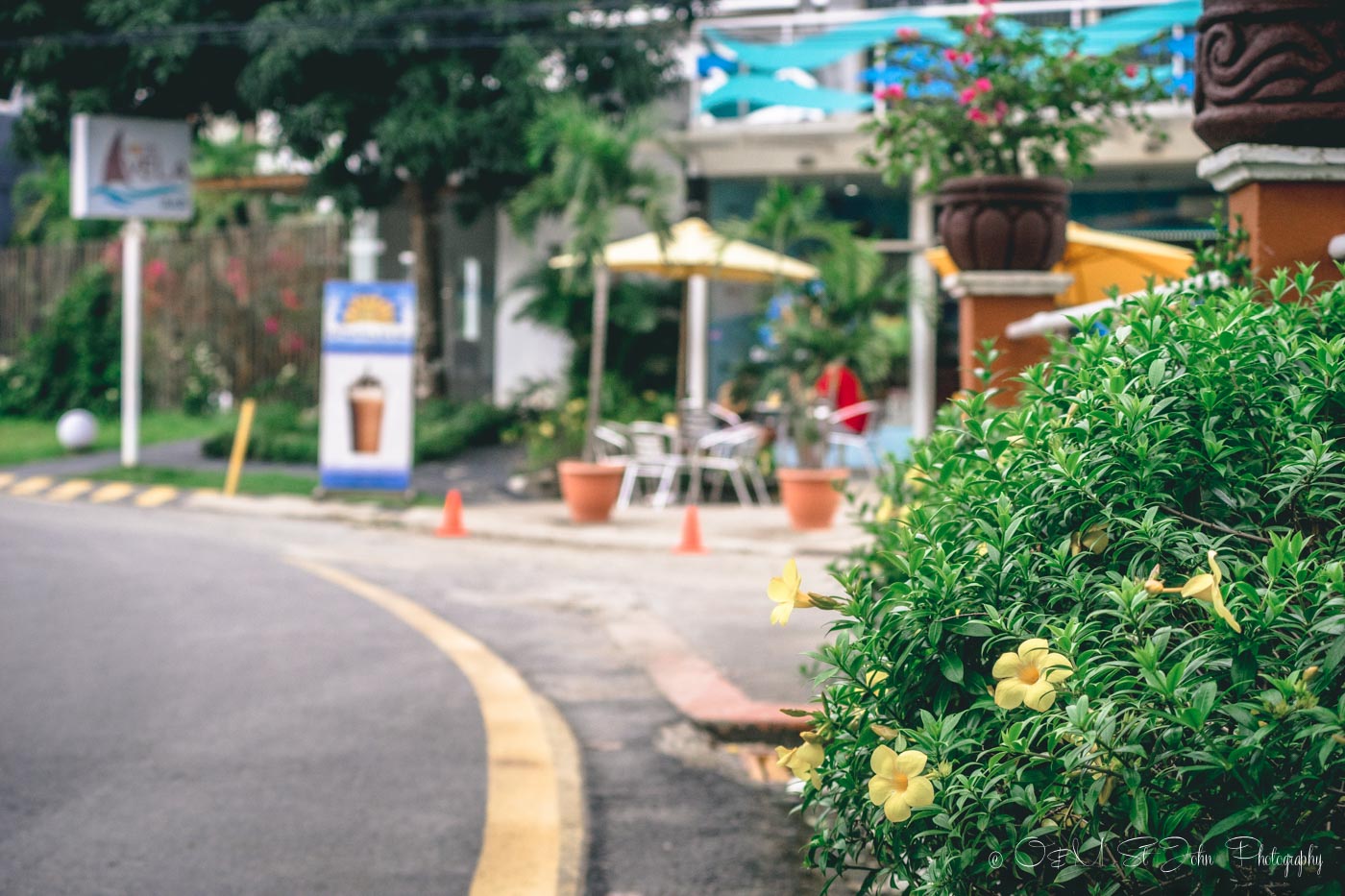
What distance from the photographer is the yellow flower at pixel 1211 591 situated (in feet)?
6.34

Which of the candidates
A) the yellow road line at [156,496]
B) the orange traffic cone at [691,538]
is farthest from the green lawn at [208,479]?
the orange traffic cone at [691,538]

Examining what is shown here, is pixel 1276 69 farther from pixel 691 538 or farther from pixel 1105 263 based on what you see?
pixel 691 538

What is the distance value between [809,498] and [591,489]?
197cm

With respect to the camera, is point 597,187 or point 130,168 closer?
point 597,187

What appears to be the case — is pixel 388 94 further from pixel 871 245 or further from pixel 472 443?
pixel 871 245

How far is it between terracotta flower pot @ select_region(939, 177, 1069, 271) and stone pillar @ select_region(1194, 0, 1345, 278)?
2456 mm

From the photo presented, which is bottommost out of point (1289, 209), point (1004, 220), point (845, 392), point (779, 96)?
point (845, 392)

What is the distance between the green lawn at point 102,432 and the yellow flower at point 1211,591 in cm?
1795

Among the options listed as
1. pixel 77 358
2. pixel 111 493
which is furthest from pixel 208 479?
pixel 77 358

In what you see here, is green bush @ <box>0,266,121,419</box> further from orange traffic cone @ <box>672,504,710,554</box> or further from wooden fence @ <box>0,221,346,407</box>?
orange traffic cone @ <box>672,504,710,554</box>

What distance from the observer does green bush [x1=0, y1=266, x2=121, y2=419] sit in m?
22.7

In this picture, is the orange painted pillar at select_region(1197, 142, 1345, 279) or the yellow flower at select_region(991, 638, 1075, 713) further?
the orange painted pillar at select_region(1197, 142, 1345, 279)

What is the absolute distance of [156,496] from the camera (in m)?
15.3

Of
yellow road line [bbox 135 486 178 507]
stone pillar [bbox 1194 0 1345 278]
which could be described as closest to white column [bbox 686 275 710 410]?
yellow road line [bbox 135 486 178 507]
